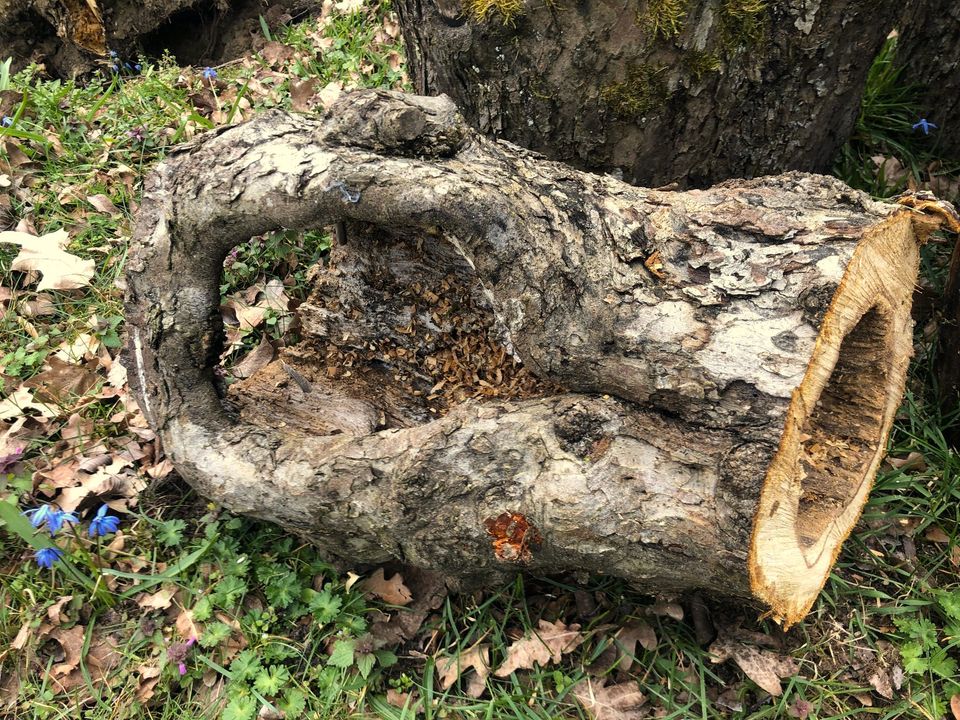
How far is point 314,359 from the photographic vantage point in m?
2.71

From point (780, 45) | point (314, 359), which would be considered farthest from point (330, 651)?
point (780, 45)

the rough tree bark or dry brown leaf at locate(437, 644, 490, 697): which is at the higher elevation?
the rough tree bark

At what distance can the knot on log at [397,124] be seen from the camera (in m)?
2.04

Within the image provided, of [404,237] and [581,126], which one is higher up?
[581,126]

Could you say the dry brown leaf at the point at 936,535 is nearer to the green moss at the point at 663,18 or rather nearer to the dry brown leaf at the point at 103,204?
the green moss at the point at 663,18

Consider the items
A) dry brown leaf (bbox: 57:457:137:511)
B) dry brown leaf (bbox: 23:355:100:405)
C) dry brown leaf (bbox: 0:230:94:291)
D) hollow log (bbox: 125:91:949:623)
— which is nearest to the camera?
hollow log (bbox: 125:91:949:623)

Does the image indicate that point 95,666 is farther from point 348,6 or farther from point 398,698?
point 348,6

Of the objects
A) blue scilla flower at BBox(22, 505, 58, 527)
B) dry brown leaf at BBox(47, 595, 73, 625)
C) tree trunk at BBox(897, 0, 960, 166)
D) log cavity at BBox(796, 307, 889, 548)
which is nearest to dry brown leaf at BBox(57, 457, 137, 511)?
blue scilla flower at BBox(22, 505, 58, 527)

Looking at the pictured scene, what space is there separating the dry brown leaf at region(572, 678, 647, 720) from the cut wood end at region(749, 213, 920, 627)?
0.67 meters

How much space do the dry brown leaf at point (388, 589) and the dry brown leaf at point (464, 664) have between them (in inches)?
10.1

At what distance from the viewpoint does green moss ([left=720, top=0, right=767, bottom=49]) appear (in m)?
2.34

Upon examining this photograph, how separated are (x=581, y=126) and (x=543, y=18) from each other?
44cm

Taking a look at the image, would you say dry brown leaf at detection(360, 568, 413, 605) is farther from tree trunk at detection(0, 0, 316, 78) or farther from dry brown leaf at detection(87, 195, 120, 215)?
tree trunk at detection(0, 0, 316, 78)

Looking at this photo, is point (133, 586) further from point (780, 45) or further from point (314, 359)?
point (780, 45)
